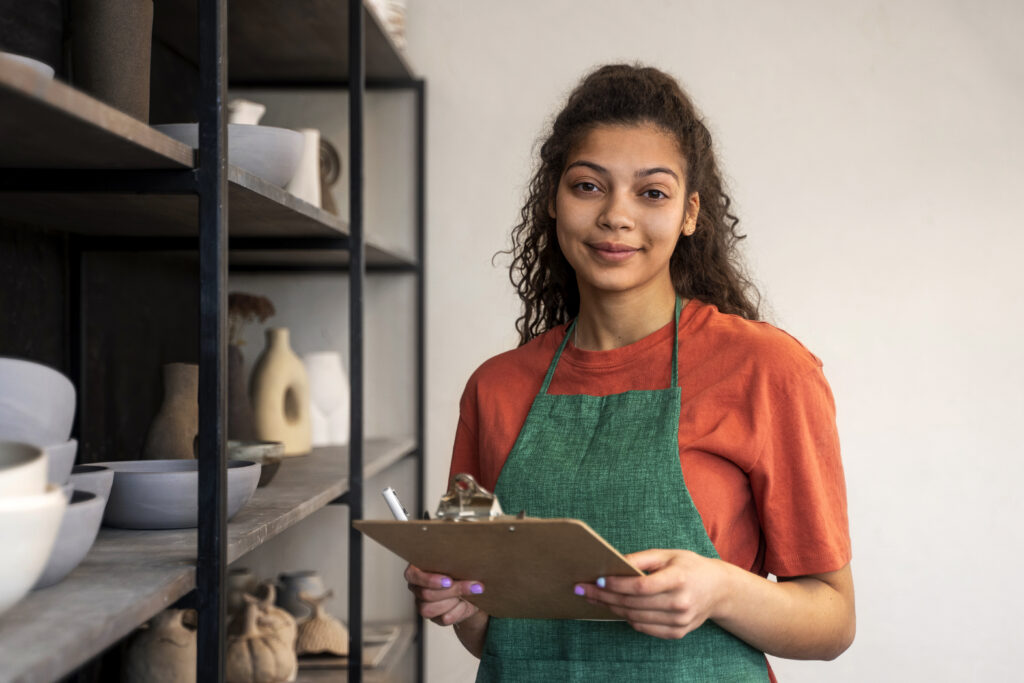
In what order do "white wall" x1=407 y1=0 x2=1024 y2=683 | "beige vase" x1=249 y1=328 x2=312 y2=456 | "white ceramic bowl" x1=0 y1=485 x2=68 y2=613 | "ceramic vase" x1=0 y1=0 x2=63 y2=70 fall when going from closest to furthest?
1. "white ceramic bowl" x1=0 y1=485 x2=68 y2=613
2. "ceramic vase" x1=0 y1=0 x2=63 y2=70
3. "beige vase" x1=249 y1=328 x2=312 y2=456
4. "white wall" x1=407 y1=0 x2=1024 y2=683

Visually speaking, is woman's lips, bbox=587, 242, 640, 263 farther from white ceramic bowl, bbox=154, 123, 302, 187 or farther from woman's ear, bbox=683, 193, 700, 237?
white ceramic bowl, bbox=154, 123, 302, 187

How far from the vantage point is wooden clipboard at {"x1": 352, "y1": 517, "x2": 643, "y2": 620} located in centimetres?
90

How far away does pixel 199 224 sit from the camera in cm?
116

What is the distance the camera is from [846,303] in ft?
8.70

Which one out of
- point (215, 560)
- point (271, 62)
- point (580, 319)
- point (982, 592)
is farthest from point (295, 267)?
point (982, 592)

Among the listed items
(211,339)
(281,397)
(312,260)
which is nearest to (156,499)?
(211,339)

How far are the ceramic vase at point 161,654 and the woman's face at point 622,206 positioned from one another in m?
0.91

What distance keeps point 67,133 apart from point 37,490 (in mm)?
345

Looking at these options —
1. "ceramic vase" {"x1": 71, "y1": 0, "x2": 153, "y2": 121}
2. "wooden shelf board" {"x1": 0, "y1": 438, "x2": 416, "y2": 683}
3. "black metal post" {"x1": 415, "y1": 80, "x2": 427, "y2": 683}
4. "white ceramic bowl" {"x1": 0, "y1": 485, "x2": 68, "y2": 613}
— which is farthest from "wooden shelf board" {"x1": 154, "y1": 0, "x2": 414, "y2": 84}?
"white ceramic bowl" {"x1": 0, "y1": 485, "x2": 68, "y2": 613}

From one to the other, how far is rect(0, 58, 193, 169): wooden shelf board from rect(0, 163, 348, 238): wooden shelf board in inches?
4.2

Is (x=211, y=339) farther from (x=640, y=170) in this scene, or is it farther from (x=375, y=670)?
(x=375, y=670)

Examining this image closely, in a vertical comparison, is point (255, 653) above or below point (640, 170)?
below

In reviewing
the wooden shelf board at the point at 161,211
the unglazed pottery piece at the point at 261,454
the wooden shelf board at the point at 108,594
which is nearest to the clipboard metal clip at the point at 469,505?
the wooden shelf board at the point at 108,594

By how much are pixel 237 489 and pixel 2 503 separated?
1.90ft
